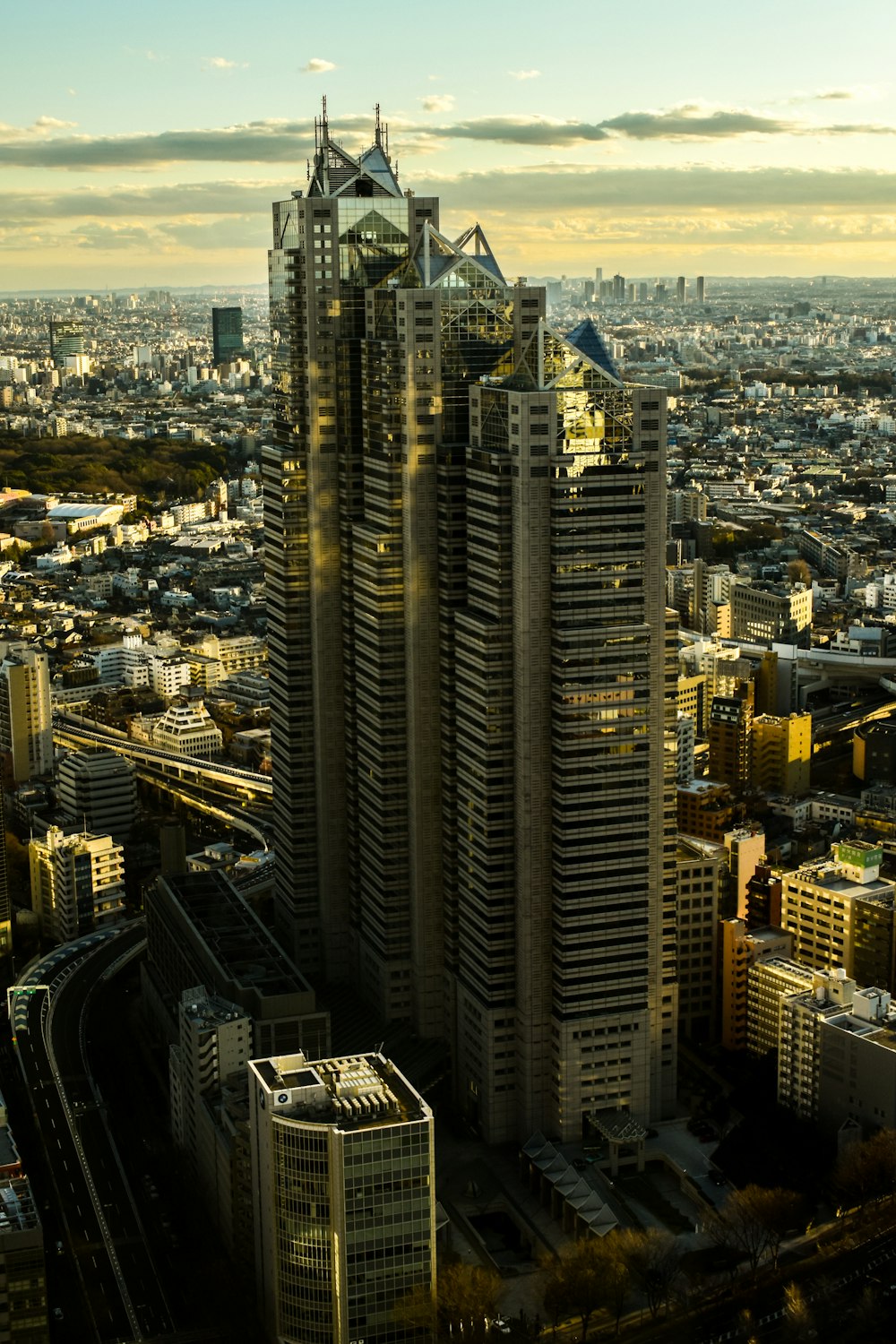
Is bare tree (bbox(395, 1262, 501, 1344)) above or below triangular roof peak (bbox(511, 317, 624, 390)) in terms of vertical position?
below

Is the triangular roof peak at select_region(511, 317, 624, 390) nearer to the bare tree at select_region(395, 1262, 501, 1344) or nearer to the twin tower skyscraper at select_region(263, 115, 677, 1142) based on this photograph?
the twin tower skyscraper at select_region(263, 115, 677, 1142)

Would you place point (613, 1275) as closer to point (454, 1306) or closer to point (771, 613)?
point (454, 1306)

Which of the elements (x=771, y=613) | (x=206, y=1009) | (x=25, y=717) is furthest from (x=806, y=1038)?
(x=771, y=613)

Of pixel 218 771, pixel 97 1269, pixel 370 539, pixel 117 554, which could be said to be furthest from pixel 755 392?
pixel 97 1269

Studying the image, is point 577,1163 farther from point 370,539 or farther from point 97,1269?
point 370,539

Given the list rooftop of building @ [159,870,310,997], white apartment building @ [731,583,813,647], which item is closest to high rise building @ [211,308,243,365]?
white apartment building @ [731,583,813,647]

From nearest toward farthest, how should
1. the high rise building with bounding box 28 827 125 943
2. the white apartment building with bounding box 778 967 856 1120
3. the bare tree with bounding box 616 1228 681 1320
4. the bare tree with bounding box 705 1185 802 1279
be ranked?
the bare tree with bounding box 616 1228 681 1320 < the bare tree with bounding box 705 1185 802 1279 < the white apartment building with bounding box 778 967 856 1120 < the high rise building with bounding box 28 827 125 943
